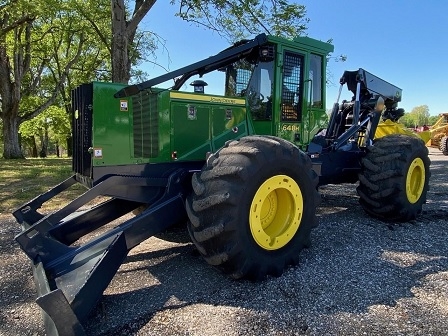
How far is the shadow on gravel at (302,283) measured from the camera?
118 inches

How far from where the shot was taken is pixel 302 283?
3496 mm

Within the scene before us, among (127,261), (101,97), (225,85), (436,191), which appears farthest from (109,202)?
(436,191)

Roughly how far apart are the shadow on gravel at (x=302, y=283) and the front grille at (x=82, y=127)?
4.08ft

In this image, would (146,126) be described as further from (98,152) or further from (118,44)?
(118,44)

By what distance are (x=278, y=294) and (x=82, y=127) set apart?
273 centimetres

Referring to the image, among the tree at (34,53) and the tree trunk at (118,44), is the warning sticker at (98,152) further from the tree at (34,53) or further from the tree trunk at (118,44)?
the tree at (34,53)

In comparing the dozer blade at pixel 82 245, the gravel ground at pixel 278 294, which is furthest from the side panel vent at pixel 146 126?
the gravel ground at pixel 278 294

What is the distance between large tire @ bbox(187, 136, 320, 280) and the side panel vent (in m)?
1.06

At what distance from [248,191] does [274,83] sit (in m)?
2.18

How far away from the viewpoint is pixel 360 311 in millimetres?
3010

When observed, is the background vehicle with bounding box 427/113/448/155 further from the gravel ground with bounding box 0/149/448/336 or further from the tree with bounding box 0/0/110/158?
the gravel ground with bounding box 0/149/448/336

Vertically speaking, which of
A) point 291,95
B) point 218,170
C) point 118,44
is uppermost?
point 118,44

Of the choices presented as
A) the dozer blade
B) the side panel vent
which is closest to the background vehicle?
the side panel vent

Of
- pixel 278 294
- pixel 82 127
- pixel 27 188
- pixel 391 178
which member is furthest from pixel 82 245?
pixel 27 188
